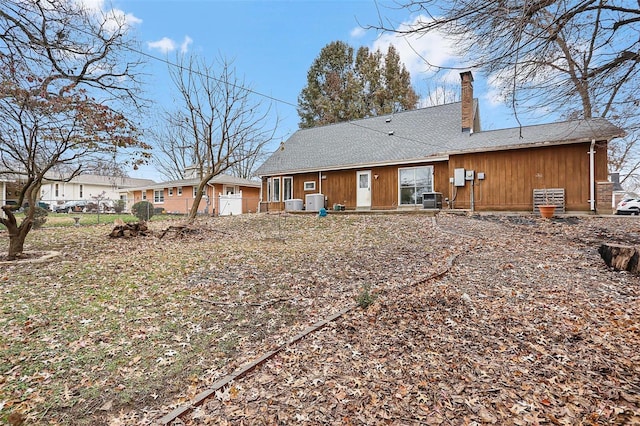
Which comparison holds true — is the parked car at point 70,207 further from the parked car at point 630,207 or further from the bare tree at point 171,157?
the parked car at point 630,207

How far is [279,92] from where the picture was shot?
14.4 m

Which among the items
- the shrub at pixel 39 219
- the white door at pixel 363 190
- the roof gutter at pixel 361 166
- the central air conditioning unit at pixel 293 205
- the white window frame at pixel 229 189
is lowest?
the shrub at pixel 39 219

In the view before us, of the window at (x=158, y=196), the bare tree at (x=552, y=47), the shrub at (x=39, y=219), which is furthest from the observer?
the window at (x=158, y=196)

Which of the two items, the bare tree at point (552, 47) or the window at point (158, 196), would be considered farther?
the window at point (158, 196)

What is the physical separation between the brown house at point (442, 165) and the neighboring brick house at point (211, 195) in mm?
3278

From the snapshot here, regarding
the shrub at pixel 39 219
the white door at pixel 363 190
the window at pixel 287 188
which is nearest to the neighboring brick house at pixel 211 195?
the window at pixel 287 188

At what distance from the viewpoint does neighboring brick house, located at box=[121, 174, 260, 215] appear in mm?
21125

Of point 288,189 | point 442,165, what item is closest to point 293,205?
point 288,189

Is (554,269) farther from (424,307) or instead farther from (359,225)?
(359,225)

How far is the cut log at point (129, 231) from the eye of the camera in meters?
9.76

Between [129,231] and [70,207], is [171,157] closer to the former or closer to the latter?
[70,207]

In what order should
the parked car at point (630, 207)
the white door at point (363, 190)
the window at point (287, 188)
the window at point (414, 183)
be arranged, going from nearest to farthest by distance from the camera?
the window at point (414, 183) < the white door at point (363, 190) < the parked car at point (630, 207) < the window at point (287, 188)

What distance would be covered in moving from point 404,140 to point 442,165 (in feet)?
9.22

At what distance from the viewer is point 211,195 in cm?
2391
